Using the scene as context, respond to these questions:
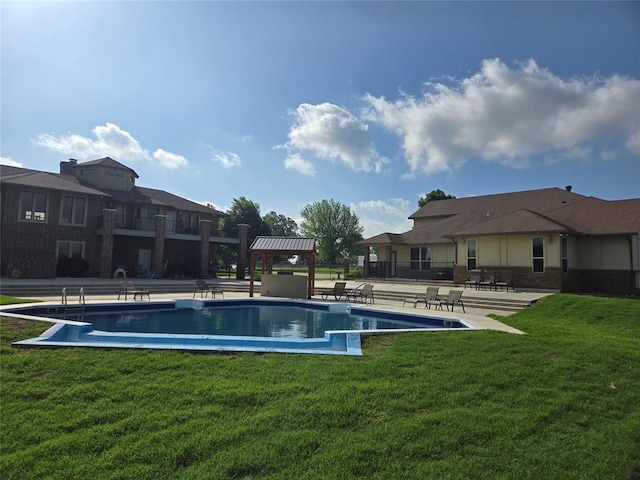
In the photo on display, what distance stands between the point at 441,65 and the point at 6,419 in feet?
48.5

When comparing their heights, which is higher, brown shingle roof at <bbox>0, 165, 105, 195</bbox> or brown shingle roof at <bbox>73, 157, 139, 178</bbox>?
brown shingle roof at <bbox>73, 157, 139, 178</bbox>

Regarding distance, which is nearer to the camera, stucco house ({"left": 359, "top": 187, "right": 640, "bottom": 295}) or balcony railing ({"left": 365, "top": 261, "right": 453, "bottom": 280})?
stucco house ({"left": 359, "top": 187, "right": 640, "bottom": 295})

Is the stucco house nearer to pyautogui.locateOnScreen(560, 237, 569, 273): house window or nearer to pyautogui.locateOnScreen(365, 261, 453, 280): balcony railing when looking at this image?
pyautogui.locateOnScreen(560, 237, 569, 273): house window

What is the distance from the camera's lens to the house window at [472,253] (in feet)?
74.8

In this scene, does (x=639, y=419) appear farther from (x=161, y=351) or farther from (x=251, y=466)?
(x=161, y=351)

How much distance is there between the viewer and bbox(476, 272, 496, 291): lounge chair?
20514 millimetres

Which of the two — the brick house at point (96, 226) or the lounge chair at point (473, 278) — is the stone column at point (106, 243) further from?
the lounge chair at point (473, 278)

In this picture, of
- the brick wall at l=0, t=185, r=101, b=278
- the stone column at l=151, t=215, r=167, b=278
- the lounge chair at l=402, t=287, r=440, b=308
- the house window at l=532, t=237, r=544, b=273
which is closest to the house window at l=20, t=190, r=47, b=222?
the brick wall at l=0, t=185, r=101, b=278

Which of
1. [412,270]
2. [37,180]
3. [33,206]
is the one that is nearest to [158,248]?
[33,206]

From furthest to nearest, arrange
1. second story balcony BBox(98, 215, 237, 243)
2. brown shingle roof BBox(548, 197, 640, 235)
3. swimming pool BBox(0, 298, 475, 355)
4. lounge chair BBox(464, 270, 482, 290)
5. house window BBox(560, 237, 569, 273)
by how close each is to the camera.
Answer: second story balcony BBox(98, 215, 237, 243) < lounge chair BBox(464, 270, 482, 290) < brown shingle roof BBox(548, 197, 640, 235) < house window BBox(560, 237, 569, 273) < swimming pool BBox(0, 298, 475, 355)

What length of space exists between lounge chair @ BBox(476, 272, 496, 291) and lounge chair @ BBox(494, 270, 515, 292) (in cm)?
25

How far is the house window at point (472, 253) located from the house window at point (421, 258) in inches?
262

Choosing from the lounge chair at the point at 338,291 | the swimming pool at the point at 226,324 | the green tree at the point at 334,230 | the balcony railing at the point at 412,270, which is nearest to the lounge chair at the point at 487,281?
the balcony railing at the point at 412,270

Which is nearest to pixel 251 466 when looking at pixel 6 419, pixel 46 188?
pixel 6 419
